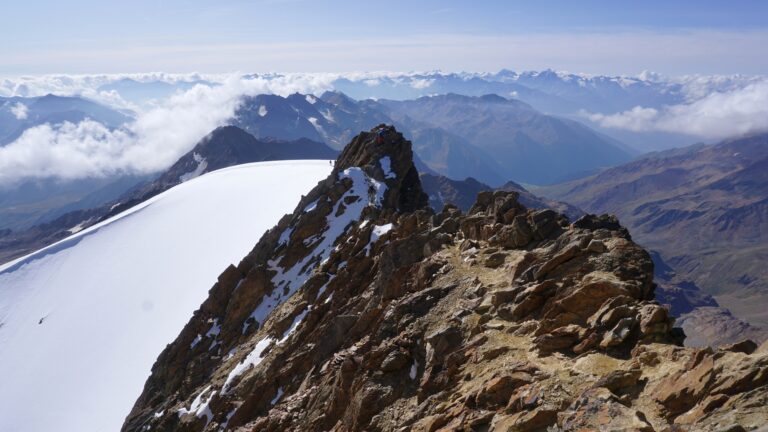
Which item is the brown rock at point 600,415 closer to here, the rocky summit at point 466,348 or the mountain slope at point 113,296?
the rocky summit at point 466,348

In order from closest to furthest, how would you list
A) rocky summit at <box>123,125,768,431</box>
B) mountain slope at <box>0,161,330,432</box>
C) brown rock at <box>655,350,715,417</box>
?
brown rock at <box>655,350,715,417</box>, rocky summit at <box>123,125,768,431</box>, mountain slope at <box>0,161,330,432</box>

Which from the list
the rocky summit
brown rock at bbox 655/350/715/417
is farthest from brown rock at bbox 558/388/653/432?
brown rock at bbox 655/350/715/417

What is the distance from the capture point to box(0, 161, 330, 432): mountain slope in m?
72.1

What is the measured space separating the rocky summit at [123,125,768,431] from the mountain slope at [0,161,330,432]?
71.4 ft

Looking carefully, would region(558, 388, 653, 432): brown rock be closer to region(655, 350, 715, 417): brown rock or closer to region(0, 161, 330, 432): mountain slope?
region(655, 350, 715, 417): brown rock

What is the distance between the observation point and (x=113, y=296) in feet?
316

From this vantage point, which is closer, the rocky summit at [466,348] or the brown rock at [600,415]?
the brown rock at [600,415]

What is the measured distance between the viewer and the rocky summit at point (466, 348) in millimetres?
16500

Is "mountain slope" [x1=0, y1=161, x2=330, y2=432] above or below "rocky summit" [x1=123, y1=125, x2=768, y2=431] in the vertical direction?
below

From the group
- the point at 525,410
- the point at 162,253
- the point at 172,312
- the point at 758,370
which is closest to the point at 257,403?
the point at 525,410

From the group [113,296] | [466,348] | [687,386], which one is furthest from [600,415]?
[113,296]

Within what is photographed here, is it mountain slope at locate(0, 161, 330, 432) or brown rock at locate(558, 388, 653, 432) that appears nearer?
brown rock at locate(558, 388, 653, 432)

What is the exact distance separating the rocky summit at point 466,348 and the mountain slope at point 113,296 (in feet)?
71.4

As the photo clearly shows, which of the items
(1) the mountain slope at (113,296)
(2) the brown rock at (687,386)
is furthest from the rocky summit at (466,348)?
(1) the mountain slope at (113,296)
